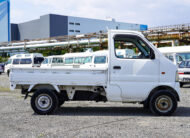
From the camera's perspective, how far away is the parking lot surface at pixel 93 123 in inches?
219

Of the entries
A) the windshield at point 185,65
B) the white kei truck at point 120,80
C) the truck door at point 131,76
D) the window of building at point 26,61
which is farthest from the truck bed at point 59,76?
the window of building at point 26,61

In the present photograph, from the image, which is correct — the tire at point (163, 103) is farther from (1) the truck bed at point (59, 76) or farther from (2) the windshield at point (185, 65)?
(2) the windshield at point (185, 65)

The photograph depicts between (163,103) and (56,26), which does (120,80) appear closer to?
(163,103)

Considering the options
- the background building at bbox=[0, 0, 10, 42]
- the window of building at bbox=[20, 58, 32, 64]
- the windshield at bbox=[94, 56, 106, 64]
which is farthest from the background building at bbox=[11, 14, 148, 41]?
the windshield at bbox=[94, 56, 106, 64]

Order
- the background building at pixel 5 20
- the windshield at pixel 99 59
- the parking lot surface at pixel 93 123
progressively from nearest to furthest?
the parking lot surface at pixel 93 123, the windshield at pixel 99 59, the background building at pixel 5 20

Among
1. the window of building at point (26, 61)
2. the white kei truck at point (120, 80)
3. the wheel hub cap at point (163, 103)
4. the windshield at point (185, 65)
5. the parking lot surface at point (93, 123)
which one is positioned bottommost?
the parking lot surface at point (93, 123)

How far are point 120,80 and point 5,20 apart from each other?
103 metres

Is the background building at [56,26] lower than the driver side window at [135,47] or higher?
higher

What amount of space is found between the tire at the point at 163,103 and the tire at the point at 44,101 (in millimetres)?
2662

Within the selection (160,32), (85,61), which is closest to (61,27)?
(160,32)

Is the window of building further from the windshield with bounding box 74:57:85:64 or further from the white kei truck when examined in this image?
the white kei truck

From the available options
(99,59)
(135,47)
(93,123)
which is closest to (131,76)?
(135,47)

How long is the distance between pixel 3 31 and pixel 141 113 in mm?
104029

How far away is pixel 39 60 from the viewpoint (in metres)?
32.1
